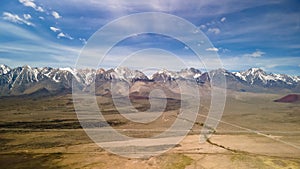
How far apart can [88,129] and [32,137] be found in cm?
2938

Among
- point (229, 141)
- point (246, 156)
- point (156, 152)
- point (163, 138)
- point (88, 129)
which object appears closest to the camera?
point (246, 156)

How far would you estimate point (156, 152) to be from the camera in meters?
83.9

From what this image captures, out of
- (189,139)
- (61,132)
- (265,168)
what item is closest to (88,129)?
(61,132)

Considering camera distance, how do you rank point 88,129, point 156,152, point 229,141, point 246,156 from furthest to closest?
point 88,129, point 229,141, point 156,152, point 246,156

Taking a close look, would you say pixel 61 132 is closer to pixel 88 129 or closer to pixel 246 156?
pixel 88 129

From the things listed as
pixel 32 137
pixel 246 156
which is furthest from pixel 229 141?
pixel 32 137

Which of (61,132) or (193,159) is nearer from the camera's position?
(193,159)

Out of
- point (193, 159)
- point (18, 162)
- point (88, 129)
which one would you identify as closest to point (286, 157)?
point (193, 159)

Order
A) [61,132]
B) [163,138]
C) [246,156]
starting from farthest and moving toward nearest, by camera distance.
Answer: [61,132]
[163,138]
[246,156]

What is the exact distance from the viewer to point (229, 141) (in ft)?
335

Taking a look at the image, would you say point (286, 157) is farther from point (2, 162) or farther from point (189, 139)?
point (2, 162)

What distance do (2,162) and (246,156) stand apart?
220 feet

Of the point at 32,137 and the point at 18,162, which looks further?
the point at 32,137

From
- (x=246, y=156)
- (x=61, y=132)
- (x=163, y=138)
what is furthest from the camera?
(x=61, y=132)
